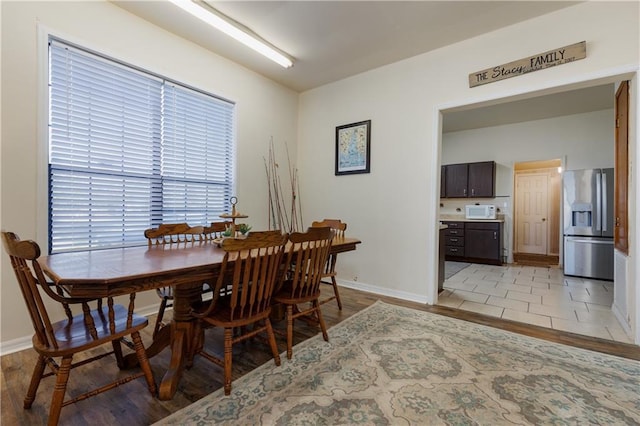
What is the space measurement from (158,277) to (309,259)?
99cm

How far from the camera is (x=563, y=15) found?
2.48 metres

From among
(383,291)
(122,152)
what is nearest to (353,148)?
(383,291)

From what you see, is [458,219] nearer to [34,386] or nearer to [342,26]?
[342,26]

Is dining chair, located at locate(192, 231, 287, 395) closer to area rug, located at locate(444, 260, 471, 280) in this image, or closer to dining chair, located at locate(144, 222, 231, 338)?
dining chair, located at locate(144, 222, 231, 338)

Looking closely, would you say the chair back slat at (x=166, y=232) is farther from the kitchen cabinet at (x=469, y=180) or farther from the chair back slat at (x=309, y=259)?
the kitchen cabinet at (x=469, y=180)

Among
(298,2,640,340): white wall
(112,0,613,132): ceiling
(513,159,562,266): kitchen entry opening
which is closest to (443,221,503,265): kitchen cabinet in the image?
(513,159,562,266): kitchen entry opening

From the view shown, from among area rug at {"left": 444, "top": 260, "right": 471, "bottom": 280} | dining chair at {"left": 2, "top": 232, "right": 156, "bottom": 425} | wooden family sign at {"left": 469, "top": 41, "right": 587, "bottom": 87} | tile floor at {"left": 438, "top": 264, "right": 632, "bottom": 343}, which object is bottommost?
tile floor at {"left": 438, "top": 264, "right": 632, "bottom": 343}

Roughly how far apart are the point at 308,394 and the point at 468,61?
3.44 metres

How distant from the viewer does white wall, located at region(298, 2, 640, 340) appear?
7.79ft

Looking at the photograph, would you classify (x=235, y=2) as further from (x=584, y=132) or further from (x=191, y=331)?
(x=584, y=132)

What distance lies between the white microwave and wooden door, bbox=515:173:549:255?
76.5 inches

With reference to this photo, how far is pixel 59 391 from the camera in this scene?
1251mm

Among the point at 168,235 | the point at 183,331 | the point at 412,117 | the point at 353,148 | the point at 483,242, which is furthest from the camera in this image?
the point at 483,242

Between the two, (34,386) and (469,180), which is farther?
(469,180)
